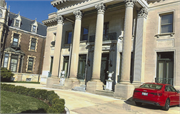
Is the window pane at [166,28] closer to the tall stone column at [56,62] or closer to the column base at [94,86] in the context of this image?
the column base at [94,86]

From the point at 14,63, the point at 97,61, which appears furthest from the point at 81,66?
the point at 14,63

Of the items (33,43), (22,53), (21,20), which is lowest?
(22,53)

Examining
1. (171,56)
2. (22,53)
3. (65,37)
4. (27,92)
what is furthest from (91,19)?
(22,53)

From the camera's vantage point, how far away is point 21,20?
124 ft

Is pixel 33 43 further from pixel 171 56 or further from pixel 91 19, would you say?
pixel 171 56

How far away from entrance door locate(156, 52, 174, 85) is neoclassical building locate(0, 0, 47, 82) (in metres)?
28.6

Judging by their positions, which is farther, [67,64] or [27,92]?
[67,64]

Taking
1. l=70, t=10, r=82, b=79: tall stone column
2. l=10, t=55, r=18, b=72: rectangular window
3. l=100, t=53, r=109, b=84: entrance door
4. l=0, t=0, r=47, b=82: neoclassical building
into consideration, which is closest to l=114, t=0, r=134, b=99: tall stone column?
l=100, t=53, r=109, b=84: entrance door

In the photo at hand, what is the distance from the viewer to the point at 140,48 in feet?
53.9

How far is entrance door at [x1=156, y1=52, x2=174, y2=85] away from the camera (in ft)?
50.1

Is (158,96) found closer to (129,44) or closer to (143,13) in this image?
(129,44)

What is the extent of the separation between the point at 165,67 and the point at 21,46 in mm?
30211

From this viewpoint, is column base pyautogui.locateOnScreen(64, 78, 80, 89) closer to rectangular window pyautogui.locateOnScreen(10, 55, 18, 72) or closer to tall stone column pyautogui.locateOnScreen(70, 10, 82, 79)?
tall stone column pyautogui.locateOnScreen(70, 10, 82, 79)

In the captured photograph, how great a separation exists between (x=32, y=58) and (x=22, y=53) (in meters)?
2.91
